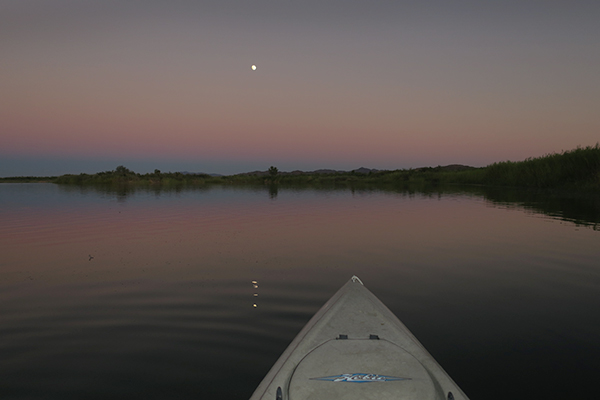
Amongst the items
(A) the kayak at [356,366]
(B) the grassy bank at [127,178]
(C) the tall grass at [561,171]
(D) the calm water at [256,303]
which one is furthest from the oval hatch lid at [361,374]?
(B) the grassy bank at [127,178]

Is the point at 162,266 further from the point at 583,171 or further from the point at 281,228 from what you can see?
the point at 583,171

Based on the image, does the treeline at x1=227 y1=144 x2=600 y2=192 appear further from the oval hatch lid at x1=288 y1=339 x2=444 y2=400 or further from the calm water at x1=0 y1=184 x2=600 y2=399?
the oval hatch lid at x1=288 y1=339 x2=444 y2=400

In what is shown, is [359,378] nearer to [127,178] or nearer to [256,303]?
[256,303]

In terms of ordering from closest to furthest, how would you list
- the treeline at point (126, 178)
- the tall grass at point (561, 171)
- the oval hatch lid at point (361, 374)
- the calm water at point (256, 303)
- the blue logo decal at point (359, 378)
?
the oval hatch lid at point (361, 374), the blue logo decal at point (359, 378), the calm water at point (256, 303), the tall grass at point (561, 171), the treeline at point (126, 178)

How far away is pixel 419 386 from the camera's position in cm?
234

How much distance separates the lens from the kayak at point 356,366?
229 cm

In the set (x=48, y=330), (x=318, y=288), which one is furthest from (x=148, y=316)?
(x=318, y=288)

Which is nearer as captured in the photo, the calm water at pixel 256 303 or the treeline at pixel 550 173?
the calm water at pixel 256 303

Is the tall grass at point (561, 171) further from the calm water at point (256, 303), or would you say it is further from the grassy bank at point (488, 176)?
the calm water at point (256, 303)

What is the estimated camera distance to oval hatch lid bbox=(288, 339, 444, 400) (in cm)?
227

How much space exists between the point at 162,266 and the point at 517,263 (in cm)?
771

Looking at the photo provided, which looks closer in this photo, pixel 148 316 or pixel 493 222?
pixel 148 316

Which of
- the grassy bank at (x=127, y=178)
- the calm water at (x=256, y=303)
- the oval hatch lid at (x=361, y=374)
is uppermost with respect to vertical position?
the grassy bank at (x=127, y=178)

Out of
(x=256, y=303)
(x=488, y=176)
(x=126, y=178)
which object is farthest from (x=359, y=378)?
(x=126, y=178)
